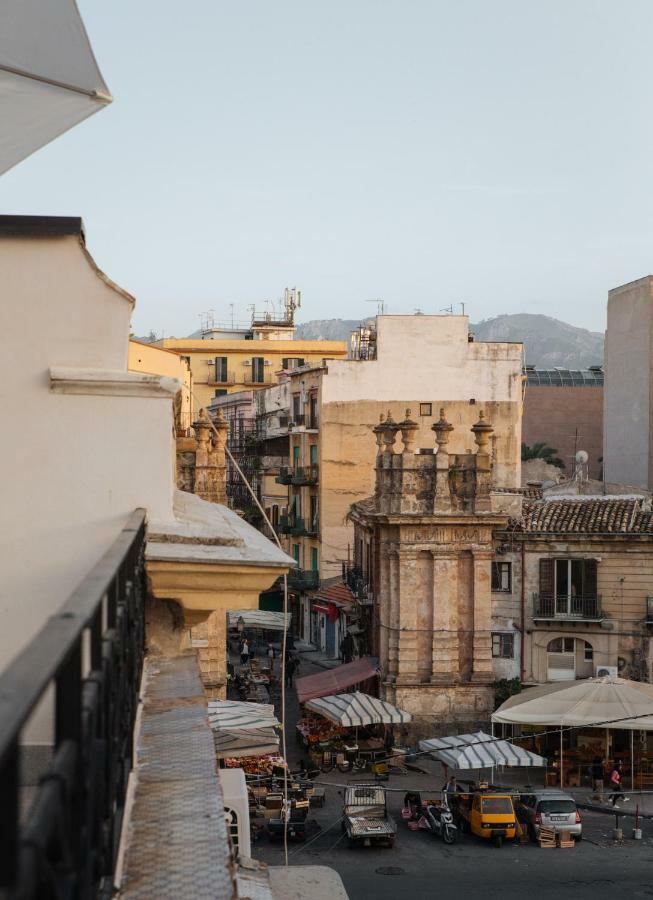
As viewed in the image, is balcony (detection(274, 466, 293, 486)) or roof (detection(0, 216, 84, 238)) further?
balcony (detection(274, 466, 293, 486))

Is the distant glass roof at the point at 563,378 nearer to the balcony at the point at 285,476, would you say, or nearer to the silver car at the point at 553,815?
the balcony at the point at 285,476

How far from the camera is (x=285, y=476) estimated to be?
54.1m

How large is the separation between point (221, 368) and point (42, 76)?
2754 inches

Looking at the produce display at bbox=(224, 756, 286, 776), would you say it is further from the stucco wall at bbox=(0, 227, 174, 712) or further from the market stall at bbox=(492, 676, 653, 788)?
the stucco wall at bbox=(0, 227, 174, 712)

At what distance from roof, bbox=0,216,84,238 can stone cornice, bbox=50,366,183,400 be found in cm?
67

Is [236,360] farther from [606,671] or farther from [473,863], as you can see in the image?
[473,863]

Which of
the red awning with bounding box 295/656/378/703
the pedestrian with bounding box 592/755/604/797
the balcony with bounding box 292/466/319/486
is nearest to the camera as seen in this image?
the pedestrian with bounding box 592/755/604/797

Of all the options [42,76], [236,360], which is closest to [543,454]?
[236,360]

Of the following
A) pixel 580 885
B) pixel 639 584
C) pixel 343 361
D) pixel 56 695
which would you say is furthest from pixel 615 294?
pixel 56 695

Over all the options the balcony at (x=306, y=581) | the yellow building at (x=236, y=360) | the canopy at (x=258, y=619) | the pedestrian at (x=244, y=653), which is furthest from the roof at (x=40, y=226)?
the yellow building at (x=236, y=360)

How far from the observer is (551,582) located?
111 feet

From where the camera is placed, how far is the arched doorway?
33.9 m

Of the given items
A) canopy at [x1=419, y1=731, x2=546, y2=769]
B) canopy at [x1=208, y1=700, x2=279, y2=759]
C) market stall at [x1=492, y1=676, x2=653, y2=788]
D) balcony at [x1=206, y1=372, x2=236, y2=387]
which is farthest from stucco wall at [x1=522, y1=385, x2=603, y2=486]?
canopy at [x1=208, y1=700, x2=279, y2=759]

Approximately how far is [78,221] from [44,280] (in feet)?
1.18
